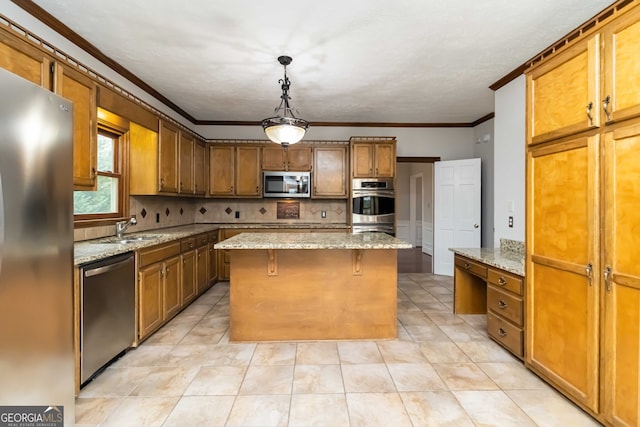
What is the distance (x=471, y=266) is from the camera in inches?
128

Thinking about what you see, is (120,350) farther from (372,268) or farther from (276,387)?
(372,268)

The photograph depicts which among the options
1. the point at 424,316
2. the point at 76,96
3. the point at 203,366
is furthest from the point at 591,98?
the point at 76,96

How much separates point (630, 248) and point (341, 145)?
13.2 feet

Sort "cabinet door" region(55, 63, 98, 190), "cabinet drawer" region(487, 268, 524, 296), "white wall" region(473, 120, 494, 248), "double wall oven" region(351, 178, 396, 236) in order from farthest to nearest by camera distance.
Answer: "double wall oven" region(351, 178, 396, 236), "white wall" region(473, 120, 494, 248), "cabinet drawer" region(487, 268, 524, 296), "cabinet door" region(55, 63, 98, 190)

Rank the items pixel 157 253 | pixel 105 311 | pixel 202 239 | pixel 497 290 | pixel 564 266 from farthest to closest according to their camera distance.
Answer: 1. pixel 202 239
2. pixel 157 253
3. pixel 497 290
4. pixel 105 311
5. pixel 564 266

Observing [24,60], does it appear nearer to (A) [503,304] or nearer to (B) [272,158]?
(B) [272,158]

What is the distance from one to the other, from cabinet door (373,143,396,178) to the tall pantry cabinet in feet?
8.94

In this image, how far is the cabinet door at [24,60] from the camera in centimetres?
177

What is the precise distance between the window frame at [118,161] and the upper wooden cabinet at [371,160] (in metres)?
3.13

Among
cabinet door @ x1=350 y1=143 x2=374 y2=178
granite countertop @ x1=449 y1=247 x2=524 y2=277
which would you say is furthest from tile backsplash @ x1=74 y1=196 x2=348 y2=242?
granite countertop @ x1=449 y1=247 x2=524 y2=277

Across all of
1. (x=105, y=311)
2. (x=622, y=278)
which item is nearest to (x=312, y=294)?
(x=105, y=311)

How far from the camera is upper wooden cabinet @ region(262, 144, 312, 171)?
203 inches

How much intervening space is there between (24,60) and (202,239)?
2718 millimetres

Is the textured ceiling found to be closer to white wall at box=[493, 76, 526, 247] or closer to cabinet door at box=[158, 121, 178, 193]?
white wall at box=[493, 76, 526, 247]
